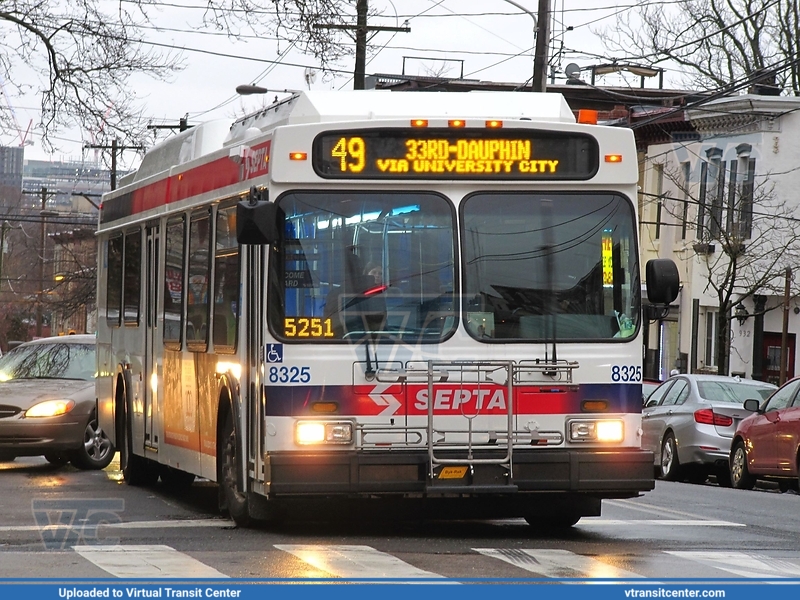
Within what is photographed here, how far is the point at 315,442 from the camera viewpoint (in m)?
10.4

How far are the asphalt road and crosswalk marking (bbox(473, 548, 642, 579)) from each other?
0.03 ft

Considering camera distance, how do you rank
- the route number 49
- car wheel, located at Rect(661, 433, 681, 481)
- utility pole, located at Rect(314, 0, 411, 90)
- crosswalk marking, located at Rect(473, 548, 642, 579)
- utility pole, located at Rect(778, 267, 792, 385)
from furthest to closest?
utility pole, located at Rect(778, 267, 792, 385) < utility pole, located at Rect(314, 0, 411, 90) < car wheel, located at Rect(661, 433, 681, 481) < the route number 49 < crosswalk marking, located at Rect(473, 548, 642, 579)

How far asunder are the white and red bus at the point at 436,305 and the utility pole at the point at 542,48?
13.4 metres

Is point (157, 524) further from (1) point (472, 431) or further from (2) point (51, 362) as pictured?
(2) point (51, 362)

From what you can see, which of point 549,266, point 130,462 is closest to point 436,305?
point 549,266

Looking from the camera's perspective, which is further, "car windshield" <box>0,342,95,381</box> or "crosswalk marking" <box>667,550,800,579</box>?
"car windshield" <box>0,342,95,381</box>

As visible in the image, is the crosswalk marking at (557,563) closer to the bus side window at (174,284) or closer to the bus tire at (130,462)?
the bus side window at (174,284)

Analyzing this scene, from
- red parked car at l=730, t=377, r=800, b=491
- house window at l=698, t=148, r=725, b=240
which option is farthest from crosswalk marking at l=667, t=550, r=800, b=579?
house window at l=698, t=148, r=725, b=240

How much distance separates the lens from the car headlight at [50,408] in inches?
707

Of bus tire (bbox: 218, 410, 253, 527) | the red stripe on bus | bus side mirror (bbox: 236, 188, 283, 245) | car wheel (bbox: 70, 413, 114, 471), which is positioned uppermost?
the red stripe on bus

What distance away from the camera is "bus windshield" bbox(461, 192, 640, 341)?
1066 cm

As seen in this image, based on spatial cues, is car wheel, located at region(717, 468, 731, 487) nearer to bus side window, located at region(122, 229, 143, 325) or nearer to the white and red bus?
bus side window, located at region(122, 229, 143, 325)

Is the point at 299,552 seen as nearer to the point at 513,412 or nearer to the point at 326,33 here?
the point at 513,412

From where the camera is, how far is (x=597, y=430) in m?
10.7
